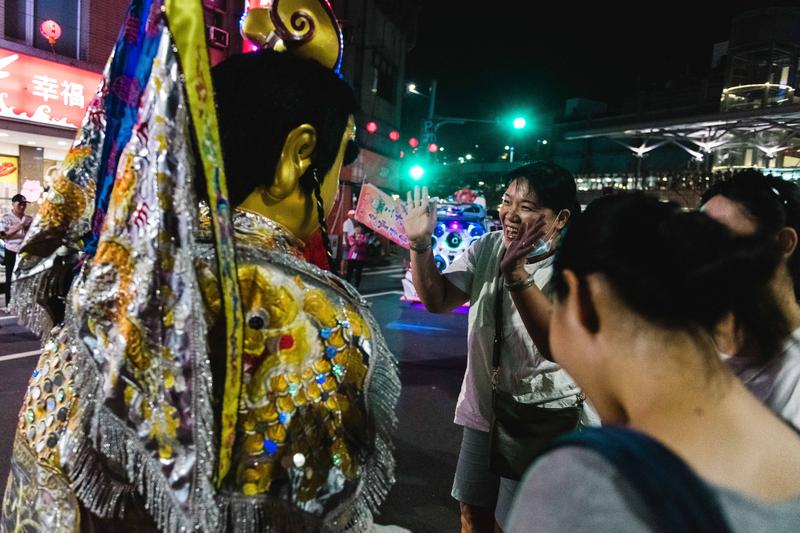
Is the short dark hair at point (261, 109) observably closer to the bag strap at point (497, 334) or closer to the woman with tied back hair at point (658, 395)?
the woman with tied back hair at point (658, 395)

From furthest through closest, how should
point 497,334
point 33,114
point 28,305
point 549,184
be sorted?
point 33,114, point 549,184, point 497,334, point 28,305

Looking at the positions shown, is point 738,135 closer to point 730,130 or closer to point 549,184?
point 730,130

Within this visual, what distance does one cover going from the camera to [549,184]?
95.9 inches

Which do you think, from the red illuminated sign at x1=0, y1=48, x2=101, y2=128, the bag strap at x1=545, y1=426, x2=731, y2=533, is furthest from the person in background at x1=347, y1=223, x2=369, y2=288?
the bag strap at x1=545, y1=426, x2=731, y2=533

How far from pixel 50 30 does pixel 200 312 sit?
12297 millimetres

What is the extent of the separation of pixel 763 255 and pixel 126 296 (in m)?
1.02

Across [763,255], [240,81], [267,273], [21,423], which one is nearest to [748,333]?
[763,255]

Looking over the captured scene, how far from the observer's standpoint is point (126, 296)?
2.88 ft

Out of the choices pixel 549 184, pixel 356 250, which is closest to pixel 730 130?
pixel 356 250

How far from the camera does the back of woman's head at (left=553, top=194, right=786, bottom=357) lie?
0.82 meters

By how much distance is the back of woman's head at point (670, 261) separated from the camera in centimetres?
82

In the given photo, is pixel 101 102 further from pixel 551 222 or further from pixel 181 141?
pixel 551 222

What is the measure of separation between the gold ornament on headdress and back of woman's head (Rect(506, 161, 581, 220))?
129 cm

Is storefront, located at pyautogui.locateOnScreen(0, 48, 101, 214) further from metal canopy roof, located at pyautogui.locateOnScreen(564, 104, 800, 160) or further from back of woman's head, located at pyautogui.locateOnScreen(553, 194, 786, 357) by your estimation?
metal canopy roof, located at pyautogui.locateOnScreen(564, 104, 800, 160)
